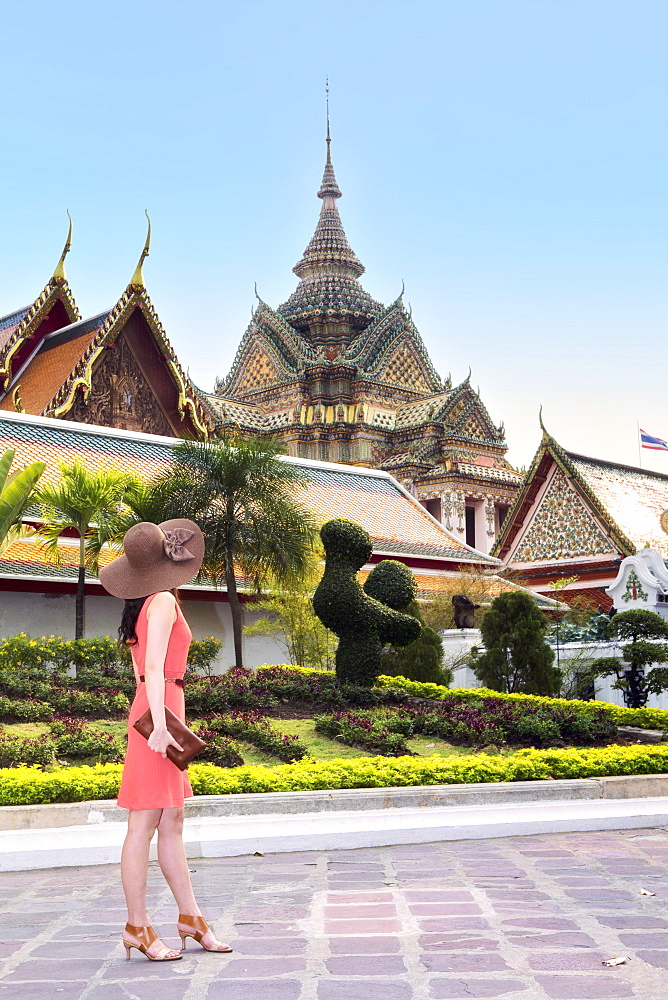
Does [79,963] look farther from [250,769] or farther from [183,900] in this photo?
[250,769]

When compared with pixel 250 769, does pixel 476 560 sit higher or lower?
higher

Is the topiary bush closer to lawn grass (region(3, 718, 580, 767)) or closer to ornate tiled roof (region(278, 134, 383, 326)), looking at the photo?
lawn grass (region(3, 718, 580, 767))

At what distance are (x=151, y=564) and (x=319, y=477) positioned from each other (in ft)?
59.7

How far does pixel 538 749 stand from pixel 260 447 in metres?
5.69

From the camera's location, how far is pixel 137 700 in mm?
4598

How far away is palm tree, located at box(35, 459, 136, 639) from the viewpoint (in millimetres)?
13562

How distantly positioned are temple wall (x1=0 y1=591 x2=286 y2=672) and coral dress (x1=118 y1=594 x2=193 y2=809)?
11.8 metres

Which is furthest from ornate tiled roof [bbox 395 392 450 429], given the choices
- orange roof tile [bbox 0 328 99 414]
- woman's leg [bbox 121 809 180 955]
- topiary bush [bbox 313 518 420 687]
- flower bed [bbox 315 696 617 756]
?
woman's leg [bbox 121 809 180 955]

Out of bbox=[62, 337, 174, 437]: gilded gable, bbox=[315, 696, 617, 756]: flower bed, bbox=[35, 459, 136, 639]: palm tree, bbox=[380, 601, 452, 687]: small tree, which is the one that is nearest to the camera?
bbox=[315, 696, 617, 756]: flower bed

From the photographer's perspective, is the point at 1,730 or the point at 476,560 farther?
the point at 476,560

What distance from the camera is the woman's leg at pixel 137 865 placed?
4348mm

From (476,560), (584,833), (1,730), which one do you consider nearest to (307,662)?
(476,560)

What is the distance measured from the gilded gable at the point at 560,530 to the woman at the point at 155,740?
19.8 m

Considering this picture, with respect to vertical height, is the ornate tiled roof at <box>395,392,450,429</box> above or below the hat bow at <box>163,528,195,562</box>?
above
